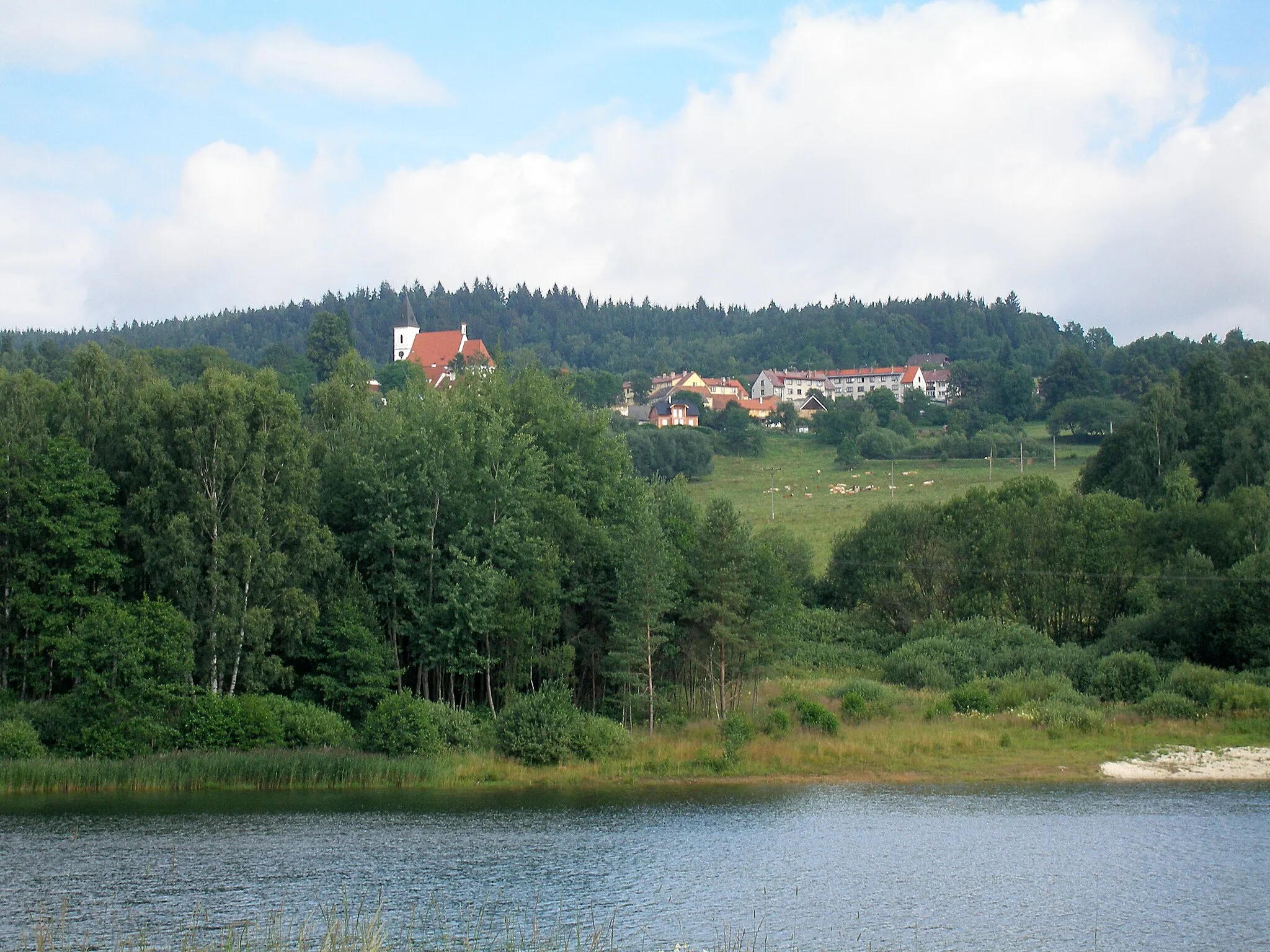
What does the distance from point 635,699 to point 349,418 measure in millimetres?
17551

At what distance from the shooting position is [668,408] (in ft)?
521

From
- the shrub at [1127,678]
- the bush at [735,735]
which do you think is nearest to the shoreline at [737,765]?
the bush at [735,735]

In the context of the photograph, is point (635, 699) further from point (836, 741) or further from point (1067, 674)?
point (1067, 674)

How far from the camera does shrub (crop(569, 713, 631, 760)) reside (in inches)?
1604

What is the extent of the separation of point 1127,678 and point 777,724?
14005 mm

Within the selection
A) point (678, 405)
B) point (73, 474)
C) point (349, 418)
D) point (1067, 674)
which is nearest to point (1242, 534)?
point (1067, 674)

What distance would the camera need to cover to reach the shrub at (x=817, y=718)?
141ft

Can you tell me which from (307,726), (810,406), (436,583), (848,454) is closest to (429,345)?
(810,406)

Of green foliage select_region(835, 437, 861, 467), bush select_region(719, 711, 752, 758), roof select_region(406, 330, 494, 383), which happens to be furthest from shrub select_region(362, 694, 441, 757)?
roof select_region(406, 330, 494, 383)

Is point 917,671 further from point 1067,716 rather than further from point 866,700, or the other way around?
point 1067,716

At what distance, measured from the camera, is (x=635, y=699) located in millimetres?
44594

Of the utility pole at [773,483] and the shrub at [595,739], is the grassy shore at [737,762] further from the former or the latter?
the utility pole at [773,483]

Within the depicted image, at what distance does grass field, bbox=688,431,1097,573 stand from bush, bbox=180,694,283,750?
3681 cm

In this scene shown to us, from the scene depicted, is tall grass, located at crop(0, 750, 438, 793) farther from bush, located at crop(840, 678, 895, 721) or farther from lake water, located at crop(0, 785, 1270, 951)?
bush, located at crop(840, 678, 895, 721)
